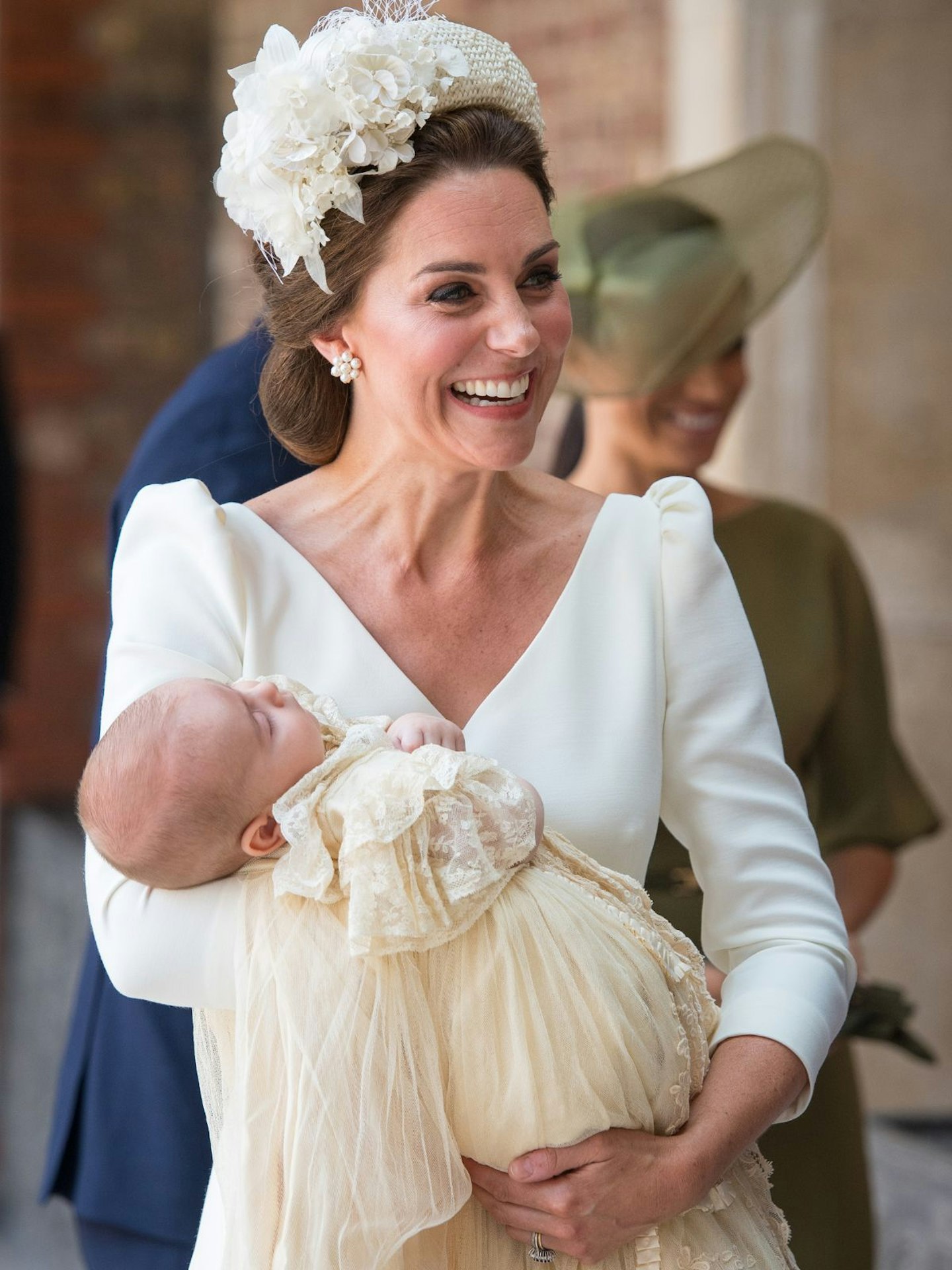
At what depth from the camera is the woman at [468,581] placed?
6.02ft

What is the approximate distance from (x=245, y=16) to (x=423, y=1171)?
6.17 metres

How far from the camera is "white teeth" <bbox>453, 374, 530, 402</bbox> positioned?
6.05 feet

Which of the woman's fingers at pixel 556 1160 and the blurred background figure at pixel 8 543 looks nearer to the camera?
the woman's fingers at pixel 556 1160

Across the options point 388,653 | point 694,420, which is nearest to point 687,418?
point 694,420

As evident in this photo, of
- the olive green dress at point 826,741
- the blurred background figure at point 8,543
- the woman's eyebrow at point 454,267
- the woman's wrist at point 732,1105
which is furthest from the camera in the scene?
the blurred background figure at point 8,543

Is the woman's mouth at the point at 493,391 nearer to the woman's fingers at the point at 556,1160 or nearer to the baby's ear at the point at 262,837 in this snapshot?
the baby's ear at the point at 262,837

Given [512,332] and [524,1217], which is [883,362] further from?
[524,1217]

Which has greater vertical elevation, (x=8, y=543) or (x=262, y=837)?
(x=262, y=837)

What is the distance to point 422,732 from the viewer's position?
69.4 inches

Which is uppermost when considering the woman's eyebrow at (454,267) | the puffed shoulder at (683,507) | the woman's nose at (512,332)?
the woman's eyebrow at (454,267)

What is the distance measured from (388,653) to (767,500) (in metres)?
1.24

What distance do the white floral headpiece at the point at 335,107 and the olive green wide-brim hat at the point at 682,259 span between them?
95 centimetres

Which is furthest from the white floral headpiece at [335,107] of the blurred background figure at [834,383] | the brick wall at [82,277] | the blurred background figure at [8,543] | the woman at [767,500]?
the brick wall at [82,277]

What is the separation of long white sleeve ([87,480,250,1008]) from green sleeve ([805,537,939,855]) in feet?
4.35
